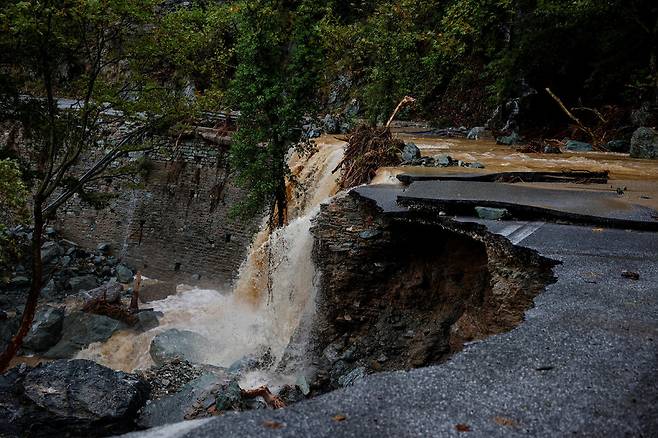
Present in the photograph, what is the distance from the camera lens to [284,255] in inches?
273

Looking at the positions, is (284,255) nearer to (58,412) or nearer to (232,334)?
(232,334)

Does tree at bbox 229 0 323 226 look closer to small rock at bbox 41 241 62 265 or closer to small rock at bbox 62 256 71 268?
small rock at bbox 62 256 71 268

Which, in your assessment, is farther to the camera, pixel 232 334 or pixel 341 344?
pixel 232 334

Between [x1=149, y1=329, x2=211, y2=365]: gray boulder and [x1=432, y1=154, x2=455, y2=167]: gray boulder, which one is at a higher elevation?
[x1=432, y1=154, x2=455, y2=167]: gray boulder

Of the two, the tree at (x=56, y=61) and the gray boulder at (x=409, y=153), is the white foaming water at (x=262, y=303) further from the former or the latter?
the tree at (x=56, y=61)

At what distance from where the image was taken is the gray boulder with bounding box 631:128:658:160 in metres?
9.44

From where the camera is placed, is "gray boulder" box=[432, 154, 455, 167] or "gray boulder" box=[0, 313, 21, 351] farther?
"gray boulder" box=[0, 313, 21, 351]

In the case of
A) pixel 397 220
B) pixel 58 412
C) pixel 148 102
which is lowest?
pixel 58 412

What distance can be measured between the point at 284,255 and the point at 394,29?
9.28 meters

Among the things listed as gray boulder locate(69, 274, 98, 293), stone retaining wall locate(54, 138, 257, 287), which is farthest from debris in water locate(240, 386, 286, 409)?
gray boulder locate(69, 274, 98, 293)

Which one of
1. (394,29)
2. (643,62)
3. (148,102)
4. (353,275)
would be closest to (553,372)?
(353,275)

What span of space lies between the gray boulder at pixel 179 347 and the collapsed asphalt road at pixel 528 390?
6130 millimetres

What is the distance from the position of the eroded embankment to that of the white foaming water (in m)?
0.50

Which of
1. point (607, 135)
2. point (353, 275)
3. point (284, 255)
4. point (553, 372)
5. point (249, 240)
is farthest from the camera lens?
point (249, 240)
